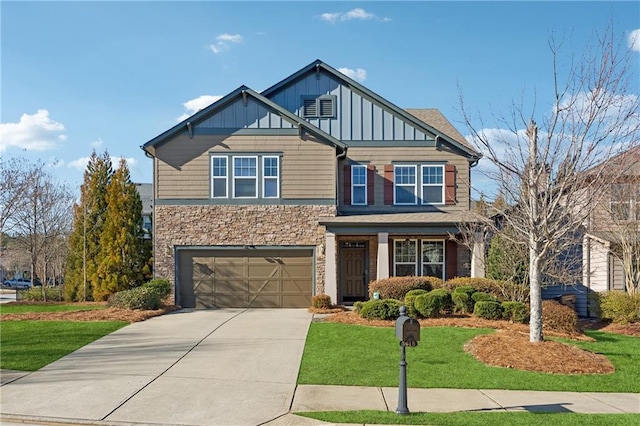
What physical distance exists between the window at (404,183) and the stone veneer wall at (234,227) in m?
2.84

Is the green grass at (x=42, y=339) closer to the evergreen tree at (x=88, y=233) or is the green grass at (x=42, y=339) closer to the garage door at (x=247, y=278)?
the garage door at (x=247, y=278)

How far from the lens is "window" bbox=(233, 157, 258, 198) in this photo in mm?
18859

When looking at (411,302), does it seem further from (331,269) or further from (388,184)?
(388,184)

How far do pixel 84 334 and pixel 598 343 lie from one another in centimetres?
1212

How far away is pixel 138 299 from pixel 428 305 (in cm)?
869

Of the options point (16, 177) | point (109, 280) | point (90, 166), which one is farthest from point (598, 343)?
point (16, 177)

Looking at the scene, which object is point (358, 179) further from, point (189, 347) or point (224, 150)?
point (189, 347)

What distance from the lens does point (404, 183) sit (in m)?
20.0

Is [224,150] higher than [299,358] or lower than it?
higher

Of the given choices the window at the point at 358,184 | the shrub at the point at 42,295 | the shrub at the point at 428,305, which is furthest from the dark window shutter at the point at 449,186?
the shrub at the point at 42,295

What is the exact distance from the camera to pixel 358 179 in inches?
790

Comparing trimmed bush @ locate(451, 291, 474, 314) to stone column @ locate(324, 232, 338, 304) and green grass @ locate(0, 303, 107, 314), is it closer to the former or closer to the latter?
stone column @ locate(324, 232, 338, 304)

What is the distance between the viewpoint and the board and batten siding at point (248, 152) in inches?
741

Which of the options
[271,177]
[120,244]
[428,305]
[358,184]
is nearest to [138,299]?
[120,244]
